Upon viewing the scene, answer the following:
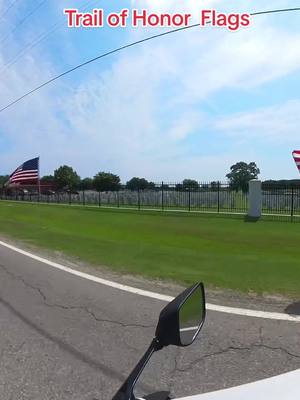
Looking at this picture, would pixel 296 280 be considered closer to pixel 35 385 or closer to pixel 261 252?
pixel 261 252

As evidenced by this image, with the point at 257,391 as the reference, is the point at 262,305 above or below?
below

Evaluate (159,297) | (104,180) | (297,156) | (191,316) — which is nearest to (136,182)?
(104,180)

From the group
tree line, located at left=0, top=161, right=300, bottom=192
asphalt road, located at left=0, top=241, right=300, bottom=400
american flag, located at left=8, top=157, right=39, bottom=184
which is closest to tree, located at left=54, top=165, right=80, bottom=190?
tree line, located at left=0, top=161, right=300, bottom=192

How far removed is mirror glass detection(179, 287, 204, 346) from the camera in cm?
225

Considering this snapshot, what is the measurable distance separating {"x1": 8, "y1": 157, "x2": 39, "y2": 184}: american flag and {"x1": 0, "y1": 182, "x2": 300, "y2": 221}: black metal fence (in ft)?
22.1

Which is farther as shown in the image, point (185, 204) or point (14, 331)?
point (185, 204)

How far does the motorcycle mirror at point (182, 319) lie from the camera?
209cm

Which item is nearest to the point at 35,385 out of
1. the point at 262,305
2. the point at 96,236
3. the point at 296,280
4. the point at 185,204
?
the point at 262,305

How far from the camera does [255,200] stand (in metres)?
21.9

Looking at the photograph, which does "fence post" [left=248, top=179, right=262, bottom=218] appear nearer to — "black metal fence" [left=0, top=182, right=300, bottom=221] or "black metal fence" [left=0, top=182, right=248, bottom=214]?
"black metal fence" [left=0, top=182, right=300, bottom=221]

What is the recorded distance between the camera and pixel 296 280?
7898 millimetres

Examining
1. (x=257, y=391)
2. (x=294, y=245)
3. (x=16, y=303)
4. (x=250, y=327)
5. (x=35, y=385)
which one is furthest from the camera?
(x=294, y=245)

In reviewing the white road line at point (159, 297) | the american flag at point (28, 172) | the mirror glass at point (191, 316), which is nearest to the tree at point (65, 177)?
the american flag at point (28, 172)

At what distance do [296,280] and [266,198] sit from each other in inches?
668
